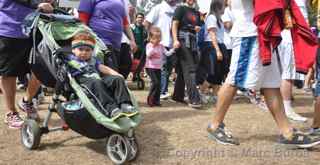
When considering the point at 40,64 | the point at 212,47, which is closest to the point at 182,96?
the point at 212,47

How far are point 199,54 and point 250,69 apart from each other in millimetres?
3198

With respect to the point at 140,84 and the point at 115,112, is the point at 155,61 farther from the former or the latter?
the point at 115,112

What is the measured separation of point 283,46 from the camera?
20.0 feet

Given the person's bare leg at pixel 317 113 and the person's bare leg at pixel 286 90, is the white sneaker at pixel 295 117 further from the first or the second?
the person's bare leg at pixel 317 113

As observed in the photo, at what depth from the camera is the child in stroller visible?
3912 mm

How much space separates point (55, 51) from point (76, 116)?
0.73m

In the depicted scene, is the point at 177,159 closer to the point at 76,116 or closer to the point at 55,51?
the point at 76,116

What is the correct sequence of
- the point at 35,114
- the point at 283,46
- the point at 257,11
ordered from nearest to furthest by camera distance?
the point at 257,11 < the point at 35,114 < the point at 283,46

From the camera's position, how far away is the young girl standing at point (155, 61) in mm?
7020

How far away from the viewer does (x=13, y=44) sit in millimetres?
5090

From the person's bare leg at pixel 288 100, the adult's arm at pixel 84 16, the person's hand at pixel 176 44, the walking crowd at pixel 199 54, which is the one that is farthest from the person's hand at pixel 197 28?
the adult's arm at pixel 84 16

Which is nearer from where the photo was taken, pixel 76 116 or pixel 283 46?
pixel 76 116

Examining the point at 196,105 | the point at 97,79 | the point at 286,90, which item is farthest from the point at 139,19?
the point at 97,79

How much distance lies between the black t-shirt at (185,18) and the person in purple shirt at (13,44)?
2312 millimetres
